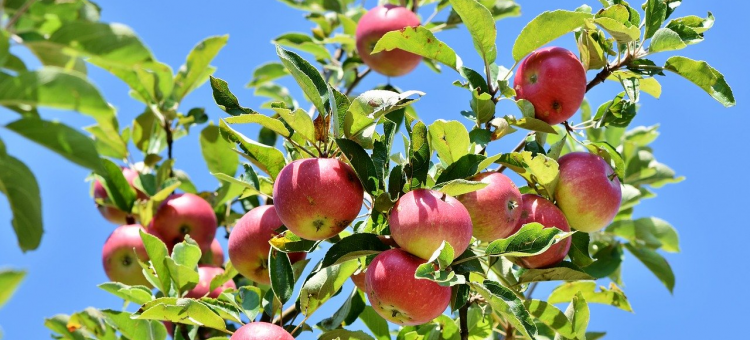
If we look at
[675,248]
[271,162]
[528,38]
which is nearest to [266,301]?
[271,162]

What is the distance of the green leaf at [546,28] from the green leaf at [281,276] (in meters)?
0.85

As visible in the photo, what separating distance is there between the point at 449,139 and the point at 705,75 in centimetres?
81

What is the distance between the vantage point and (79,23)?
1303mm

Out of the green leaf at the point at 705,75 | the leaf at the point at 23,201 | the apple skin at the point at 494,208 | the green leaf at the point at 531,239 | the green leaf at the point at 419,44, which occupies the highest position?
the green leaf at the point at 419,44

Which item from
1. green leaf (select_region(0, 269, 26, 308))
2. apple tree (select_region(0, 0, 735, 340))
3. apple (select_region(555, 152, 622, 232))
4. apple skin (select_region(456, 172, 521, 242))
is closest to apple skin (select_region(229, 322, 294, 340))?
apple tree (select_region(0, 0, 735, 340))

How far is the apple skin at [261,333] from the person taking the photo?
1914mm

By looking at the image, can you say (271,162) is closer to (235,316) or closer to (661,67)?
(235,316)

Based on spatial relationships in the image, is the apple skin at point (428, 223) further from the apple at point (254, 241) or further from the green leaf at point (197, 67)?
the green leaf at point (197, 67)

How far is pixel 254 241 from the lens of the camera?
88.5 inches

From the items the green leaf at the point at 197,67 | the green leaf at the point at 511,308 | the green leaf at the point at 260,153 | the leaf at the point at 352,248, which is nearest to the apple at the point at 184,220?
the green leaf at the point at 197,67

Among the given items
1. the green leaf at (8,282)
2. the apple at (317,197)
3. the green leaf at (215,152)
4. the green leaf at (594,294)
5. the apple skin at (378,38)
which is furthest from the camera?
the apple skin at (378,38)

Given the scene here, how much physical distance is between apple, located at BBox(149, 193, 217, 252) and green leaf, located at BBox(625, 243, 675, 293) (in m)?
1.62

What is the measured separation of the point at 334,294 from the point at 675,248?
1.64 m

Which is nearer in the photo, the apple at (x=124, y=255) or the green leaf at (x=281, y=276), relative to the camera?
the green leaf at (x=281, y=276)
